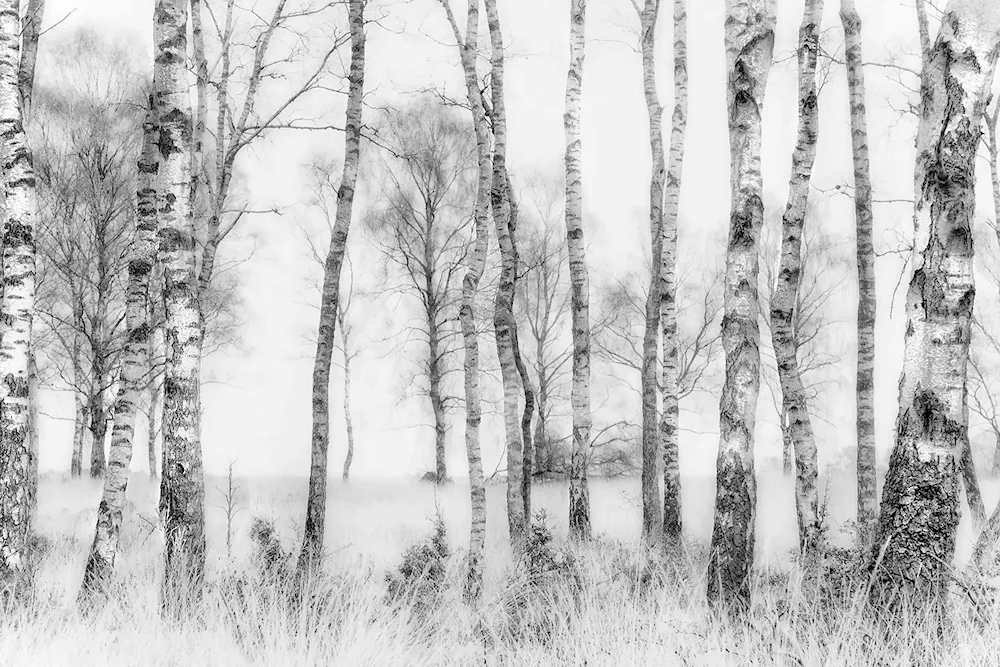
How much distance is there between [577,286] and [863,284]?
333 cm

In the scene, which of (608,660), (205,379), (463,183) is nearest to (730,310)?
(608,660)

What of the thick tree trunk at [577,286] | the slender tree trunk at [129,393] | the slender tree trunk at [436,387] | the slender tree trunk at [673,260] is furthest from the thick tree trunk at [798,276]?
the slender tree trunk at [436,387]

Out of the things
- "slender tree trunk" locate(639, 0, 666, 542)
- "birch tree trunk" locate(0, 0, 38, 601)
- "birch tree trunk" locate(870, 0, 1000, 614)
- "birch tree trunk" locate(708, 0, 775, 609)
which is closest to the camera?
"birch tree trunk" locate(870, 0, 1000, 614)

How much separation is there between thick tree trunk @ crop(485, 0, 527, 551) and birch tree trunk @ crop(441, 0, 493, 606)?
199 millimetres

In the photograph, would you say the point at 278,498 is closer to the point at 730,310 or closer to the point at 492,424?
the point at 492,424

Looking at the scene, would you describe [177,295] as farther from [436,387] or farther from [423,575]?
[436,387]

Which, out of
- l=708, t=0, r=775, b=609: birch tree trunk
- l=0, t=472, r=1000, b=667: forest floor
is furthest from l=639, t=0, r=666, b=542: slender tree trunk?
l=708, t=0, r=775, b=609: birch tree trunk

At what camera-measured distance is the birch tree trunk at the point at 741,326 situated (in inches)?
220

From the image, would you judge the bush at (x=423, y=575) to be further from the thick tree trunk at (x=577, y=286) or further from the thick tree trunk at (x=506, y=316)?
the thick tree trunk at (x=577, y=286)

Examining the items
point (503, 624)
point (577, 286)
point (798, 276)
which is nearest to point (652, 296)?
point (577, 286)

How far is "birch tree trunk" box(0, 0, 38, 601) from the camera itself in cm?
632

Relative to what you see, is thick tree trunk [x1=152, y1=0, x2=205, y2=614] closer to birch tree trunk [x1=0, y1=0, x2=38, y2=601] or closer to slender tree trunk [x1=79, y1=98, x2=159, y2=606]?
slender tree trunk [x1=79, y1=98, x2=159, y2=606]

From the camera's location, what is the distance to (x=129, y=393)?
7.25 metres

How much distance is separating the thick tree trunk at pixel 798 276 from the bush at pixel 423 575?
3034mm
